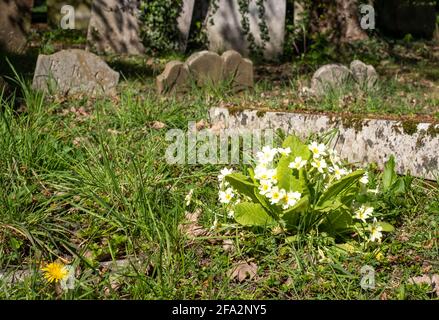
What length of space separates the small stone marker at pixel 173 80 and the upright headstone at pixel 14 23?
3.16 metres

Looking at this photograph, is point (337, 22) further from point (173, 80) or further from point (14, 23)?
point (14, 23)

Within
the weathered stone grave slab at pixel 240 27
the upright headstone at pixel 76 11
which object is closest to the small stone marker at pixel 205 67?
the weathered stone grave slab at pixel 240 27

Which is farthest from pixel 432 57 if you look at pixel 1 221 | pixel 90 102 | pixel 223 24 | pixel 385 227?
pixel 1 221

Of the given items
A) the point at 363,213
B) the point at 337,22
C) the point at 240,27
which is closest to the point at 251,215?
the point at 363,213

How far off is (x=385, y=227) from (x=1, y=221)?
213 cm

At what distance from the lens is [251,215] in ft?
12.4

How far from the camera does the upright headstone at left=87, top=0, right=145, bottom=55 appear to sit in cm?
1080

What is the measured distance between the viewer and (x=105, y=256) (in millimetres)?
3717

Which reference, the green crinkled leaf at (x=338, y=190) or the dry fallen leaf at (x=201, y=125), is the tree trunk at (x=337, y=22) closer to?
the dry fallen leaf at (x=201, y=125)

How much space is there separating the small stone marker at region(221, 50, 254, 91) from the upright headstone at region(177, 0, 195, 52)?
3548mm

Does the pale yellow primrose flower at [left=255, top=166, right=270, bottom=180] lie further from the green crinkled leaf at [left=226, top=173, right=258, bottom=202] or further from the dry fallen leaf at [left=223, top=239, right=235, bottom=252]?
the dry fallen leaf at [left=223, top=239, right=235, bottom=252]

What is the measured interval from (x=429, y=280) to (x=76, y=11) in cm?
1012

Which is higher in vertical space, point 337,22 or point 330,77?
point 337,22
